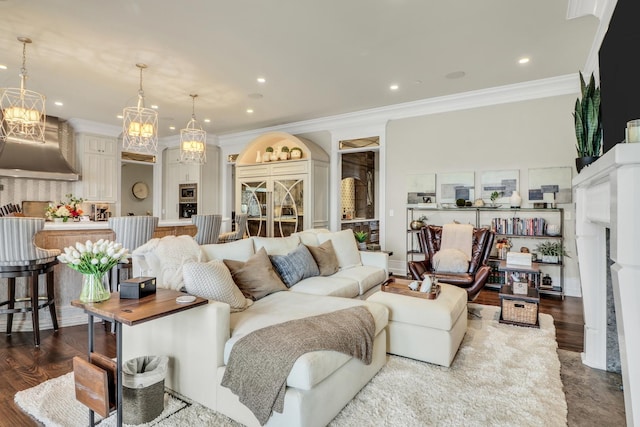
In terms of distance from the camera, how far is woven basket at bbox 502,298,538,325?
11.0 ft

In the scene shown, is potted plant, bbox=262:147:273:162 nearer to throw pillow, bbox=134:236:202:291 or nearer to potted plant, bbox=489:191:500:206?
potted plant, bbox=489:191:500:206

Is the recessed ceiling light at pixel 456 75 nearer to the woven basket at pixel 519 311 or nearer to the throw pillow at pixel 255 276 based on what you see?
the woven basket at pixel 519 311

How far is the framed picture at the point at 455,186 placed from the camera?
5.28 m

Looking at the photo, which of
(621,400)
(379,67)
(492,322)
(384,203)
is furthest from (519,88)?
(621,400)

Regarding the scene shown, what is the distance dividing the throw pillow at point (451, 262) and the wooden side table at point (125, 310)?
118 inches

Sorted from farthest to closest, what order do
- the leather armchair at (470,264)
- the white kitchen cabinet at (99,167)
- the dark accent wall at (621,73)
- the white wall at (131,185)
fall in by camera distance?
1. the white wall at (131,185)
2. the white kitchen cabinet at (99,167)
3. the leather armchair at (470,264)
4. the dark accent wall at (621,73)

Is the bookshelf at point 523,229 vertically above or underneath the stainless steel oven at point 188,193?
underneath

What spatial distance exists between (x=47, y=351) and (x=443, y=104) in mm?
5791

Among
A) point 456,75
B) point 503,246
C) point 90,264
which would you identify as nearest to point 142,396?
point 90,264

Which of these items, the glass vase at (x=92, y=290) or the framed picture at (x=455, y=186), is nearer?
the glass vase at (x=92, y=290)

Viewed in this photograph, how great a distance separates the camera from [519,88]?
15.8 feet

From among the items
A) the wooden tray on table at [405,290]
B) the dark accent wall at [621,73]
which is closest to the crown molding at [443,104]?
the dark accent wall at [621,73]

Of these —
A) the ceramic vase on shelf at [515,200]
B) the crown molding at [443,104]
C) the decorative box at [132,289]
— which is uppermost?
the crown molding at [443,104]

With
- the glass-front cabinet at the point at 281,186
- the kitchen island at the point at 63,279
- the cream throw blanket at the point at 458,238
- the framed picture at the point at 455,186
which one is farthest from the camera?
the glass-front cabinet at the point at 281,186
